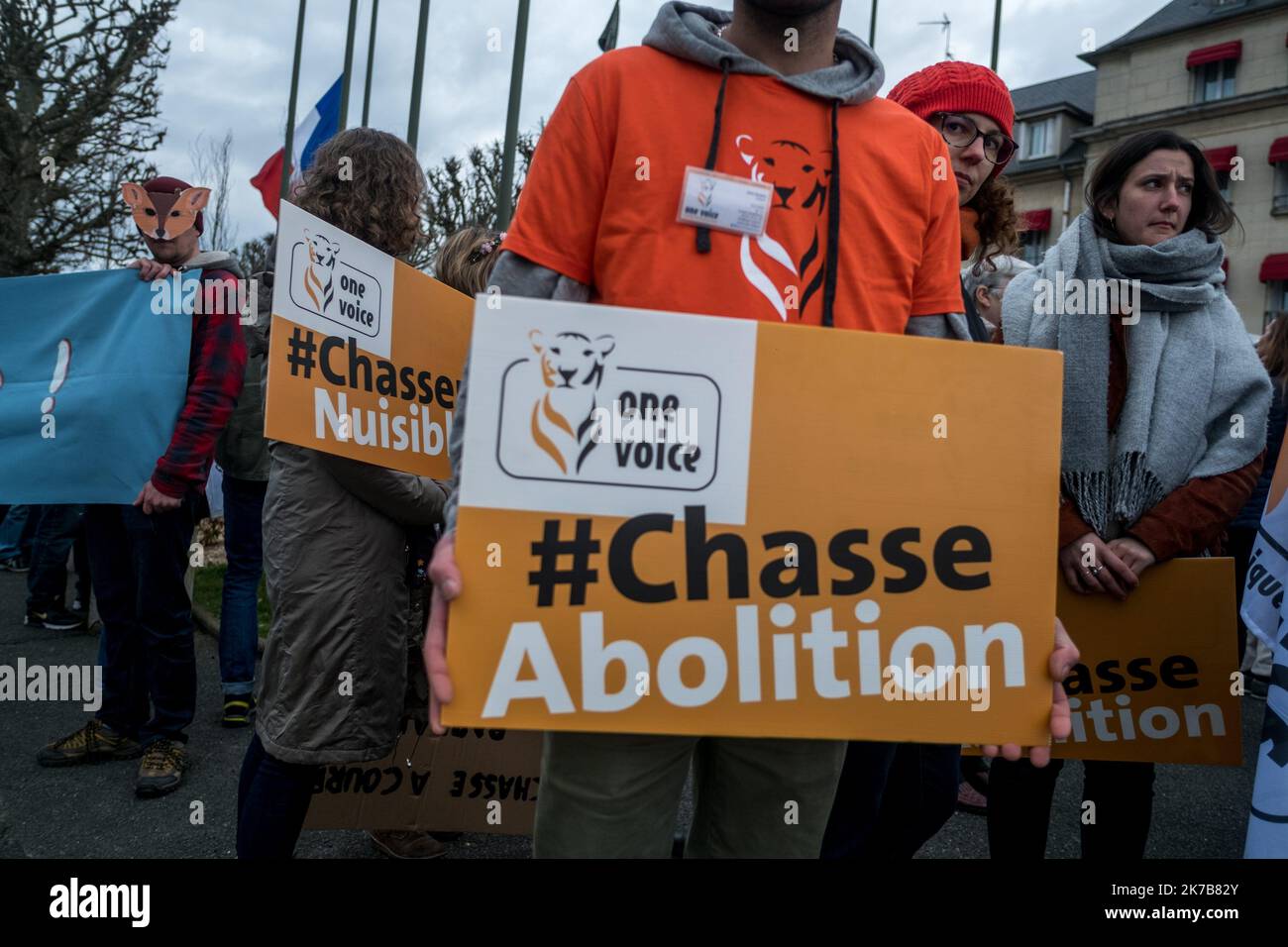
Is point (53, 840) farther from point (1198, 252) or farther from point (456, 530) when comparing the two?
point (1198, 252)

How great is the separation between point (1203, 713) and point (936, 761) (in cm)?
67

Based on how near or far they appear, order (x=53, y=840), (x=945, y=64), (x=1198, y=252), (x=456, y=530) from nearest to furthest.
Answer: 1. (x=456, y=530)
2. (x=1198, y=252)
3. (x=945, y=64)
4. (x=53, y=840)

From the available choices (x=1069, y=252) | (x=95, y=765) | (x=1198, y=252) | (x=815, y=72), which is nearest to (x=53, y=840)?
(x=95, y=765)

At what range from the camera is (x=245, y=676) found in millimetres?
4258

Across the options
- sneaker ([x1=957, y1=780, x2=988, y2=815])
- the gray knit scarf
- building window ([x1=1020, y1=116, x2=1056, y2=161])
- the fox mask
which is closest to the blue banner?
the fox mask

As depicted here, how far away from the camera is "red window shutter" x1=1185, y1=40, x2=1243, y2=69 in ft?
91.0

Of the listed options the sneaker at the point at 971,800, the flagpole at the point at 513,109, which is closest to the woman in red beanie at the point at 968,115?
the sneaker at the point at 971,800

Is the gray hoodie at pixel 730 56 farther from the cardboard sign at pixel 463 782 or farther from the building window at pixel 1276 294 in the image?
the building window at pixel 1276 294

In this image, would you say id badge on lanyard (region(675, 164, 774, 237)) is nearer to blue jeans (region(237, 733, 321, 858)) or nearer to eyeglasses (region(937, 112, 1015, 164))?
eyeglasses (region(937, 112, 1015, 164))

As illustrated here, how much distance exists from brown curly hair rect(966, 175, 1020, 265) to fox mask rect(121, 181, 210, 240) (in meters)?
2.83

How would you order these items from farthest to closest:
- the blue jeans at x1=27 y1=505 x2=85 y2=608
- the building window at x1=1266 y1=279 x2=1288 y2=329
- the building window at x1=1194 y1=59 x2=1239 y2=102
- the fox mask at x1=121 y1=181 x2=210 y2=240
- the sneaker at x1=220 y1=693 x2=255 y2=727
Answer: the building window at x1=1194 y1=59 x2=1239 y2=102, the building window at x1=1266 y1=279 x2=1288 y2=329, the blue jeans at x1=27 y1=505 x2=85 y2=608, the sneaker at x1=220 y1=693 x2=255 y2=727, the fox mask at x1=121 y1=181 x2=210 y2=240

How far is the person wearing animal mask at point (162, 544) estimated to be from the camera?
3.45 meters

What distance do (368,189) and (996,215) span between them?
72.9 inches
